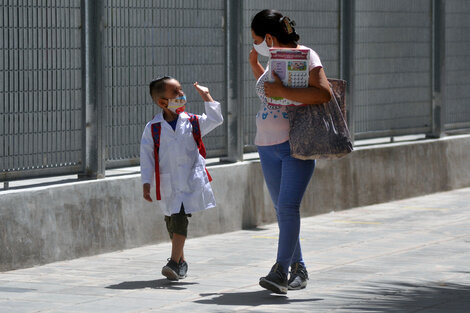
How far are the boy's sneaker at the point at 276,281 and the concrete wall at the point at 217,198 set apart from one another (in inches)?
90.1

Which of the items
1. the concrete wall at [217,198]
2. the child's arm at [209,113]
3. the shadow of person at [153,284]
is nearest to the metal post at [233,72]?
the concrete wall at [217,198]

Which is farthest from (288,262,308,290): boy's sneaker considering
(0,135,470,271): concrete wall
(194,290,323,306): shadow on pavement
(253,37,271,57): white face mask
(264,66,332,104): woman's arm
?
(0,135,470,271): concrete wall

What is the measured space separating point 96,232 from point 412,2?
6.95m

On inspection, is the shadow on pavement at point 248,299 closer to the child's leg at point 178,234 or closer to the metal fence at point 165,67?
the child's leg at point 178,234

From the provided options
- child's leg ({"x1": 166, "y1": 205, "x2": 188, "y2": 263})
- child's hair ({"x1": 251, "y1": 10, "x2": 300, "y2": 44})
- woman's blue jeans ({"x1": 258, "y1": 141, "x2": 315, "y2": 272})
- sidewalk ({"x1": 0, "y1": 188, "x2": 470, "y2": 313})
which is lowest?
sidewalk ({"x1": 0, "y1": 188, "x2": 470, "y2": 313})

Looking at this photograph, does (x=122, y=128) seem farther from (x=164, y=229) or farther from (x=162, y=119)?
(x=162, y=119)

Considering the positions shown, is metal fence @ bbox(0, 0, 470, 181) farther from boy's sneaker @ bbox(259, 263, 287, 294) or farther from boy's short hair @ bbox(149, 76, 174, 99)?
boy's sneaker @ bbox(259, 263, 287, 294)

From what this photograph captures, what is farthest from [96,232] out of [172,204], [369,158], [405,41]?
[405,41]

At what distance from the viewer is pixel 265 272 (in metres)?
9.01

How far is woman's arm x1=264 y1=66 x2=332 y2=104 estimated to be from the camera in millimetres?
7781

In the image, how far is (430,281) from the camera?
8.47 m

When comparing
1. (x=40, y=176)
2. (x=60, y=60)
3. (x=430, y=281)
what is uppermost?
(x=60, y=60)

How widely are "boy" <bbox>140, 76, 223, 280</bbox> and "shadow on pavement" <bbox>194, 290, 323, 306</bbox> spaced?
0.79 m

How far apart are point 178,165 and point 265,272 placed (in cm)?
106
